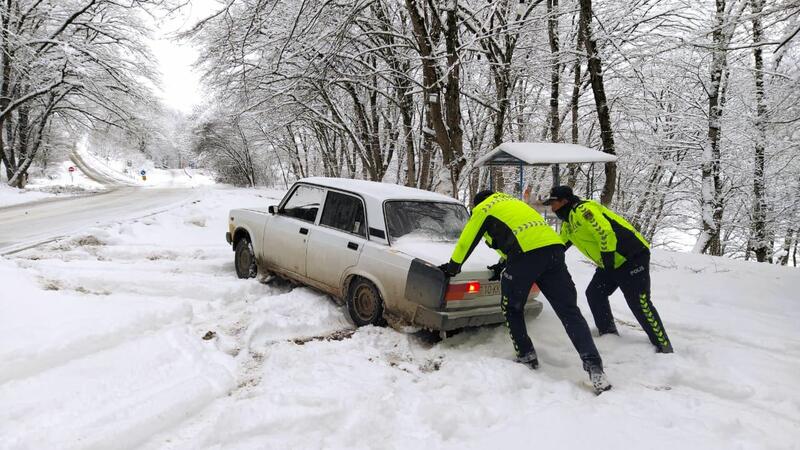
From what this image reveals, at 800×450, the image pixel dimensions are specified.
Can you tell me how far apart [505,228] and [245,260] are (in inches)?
155

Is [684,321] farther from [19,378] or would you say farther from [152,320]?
[19,378]

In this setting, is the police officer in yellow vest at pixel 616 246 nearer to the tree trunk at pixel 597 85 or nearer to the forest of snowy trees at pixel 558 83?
the forest of snowy trees at pixel 558 83

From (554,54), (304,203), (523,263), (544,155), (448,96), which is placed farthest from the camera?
(554,54)

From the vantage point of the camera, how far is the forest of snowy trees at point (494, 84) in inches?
382

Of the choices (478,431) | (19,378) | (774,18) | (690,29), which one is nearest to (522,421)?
(478,431)

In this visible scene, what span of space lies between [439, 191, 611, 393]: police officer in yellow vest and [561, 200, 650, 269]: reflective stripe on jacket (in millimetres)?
441

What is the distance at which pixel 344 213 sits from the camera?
520cm

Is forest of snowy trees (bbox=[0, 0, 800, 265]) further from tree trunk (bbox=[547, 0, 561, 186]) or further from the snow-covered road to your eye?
the snow-covered road

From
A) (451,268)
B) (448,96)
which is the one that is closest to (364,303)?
(451,268)

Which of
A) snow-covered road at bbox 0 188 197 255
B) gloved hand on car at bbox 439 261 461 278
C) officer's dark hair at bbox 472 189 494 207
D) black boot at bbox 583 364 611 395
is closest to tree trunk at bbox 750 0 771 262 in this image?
officer's dark hair at bbox 472 189 494 207

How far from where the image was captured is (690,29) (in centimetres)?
1172

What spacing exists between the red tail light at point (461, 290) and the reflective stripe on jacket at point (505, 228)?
0.32m

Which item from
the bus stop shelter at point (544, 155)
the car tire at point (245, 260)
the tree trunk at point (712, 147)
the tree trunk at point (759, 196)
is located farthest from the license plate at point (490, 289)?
the tree trunk at point (759, 196)

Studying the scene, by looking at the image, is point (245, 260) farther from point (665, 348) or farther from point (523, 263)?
point (665, 348)
